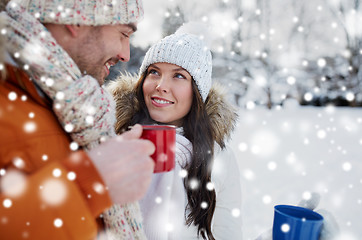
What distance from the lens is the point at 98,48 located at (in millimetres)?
1078

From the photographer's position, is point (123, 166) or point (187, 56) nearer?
point (123, 166)

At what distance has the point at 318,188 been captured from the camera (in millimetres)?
3812

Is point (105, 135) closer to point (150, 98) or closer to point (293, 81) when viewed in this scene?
point (150, 98)

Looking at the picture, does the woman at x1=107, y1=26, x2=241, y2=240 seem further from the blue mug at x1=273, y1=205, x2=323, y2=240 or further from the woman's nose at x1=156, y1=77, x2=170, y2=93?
the blue mug at x1=273, y1=205, x2=323, y2=240

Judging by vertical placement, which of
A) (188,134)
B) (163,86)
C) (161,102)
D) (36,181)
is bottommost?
(188,134)

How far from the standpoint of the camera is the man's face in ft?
3.46

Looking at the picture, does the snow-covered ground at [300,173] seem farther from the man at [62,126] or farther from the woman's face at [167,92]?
the man at [62,126]

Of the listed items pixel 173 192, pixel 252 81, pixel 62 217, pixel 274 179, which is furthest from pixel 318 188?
pixel 252 81

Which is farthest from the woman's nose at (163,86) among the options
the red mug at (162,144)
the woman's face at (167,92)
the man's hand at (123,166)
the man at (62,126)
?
the man's hand at (123,166)

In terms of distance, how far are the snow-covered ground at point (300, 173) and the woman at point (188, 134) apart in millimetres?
658

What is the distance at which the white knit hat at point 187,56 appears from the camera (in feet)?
6.44

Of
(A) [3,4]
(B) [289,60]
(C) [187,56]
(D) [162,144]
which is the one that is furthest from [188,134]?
(B) [289,60]

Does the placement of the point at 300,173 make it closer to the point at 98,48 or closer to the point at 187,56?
the point at 187,56

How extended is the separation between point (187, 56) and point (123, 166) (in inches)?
52.9
